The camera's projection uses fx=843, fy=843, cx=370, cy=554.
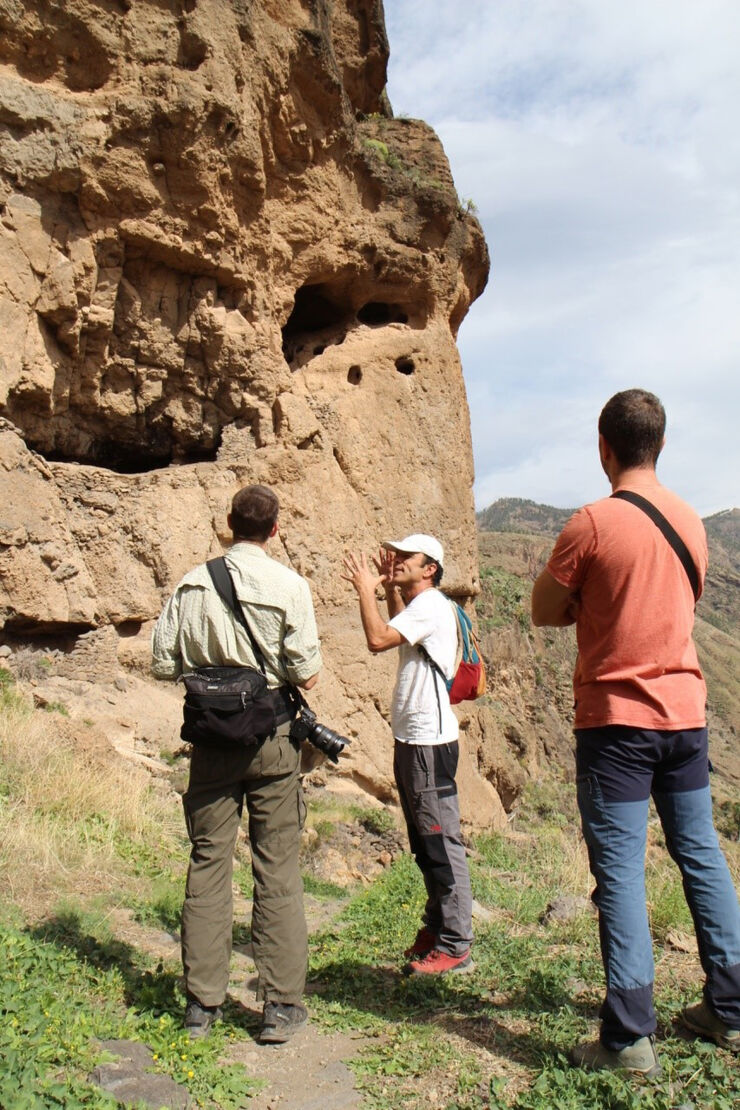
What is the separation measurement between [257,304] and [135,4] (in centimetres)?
256

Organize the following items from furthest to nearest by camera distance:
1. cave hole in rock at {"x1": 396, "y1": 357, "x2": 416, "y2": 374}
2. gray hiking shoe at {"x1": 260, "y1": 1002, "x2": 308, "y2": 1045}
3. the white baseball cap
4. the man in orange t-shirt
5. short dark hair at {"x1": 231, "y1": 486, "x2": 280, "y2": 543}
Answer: cave hole in rock at {"x1": 396, "y1": 357, "x2": 416, "y2": 374} < the white baseball cap < short dark hair at {"x1": 231, "y1": 486, "x2": 280, "y2": 543} < gray hiking shoe at {"x1": 260, "y1": 1002, "x2": 308, "y2": 1045} < the man in orange t-shirt

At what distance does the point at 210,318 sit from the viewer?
25.3 feet

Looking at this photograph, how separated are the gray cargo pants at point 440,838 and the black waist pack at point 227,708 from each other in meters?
0.78

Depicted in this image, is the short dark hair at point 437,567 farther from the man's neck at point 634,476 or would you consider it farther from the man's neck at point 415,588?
the man's neck at point 634,476

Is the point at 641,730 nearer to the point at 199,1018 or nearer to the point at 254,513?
the point at 254,513

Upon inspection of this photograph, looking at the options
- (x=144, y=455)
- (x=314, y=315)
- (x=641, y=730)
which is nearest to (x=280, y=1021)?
(x=641, y=730)

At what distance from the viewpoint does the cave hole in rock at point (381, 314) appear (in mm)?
9438

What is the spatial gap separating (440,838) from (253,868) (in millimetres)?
846

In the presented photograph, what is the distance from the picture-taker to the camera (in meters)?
3.28

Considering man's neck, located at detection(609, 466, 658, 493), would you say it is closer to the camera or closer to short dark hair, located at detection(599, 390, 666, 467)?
short dark hair, located at detection(599, 390, 666, 467)

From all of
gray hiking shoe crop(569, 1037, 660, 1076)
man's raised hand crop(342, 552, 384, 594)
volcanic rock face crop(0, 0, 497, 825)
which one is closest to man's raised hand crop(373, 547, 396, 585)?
man's raised hand crop(342, 552, 384, 594)

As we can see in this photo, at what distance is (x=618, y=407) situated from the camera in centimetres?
288

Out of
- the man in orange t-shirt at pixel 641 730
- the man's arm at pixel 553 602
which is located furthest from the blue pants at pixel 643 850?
the man's arm at pixel 553 602

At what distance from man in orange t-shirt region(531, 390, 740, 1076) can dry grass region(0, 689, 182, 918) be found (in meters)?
2.52
